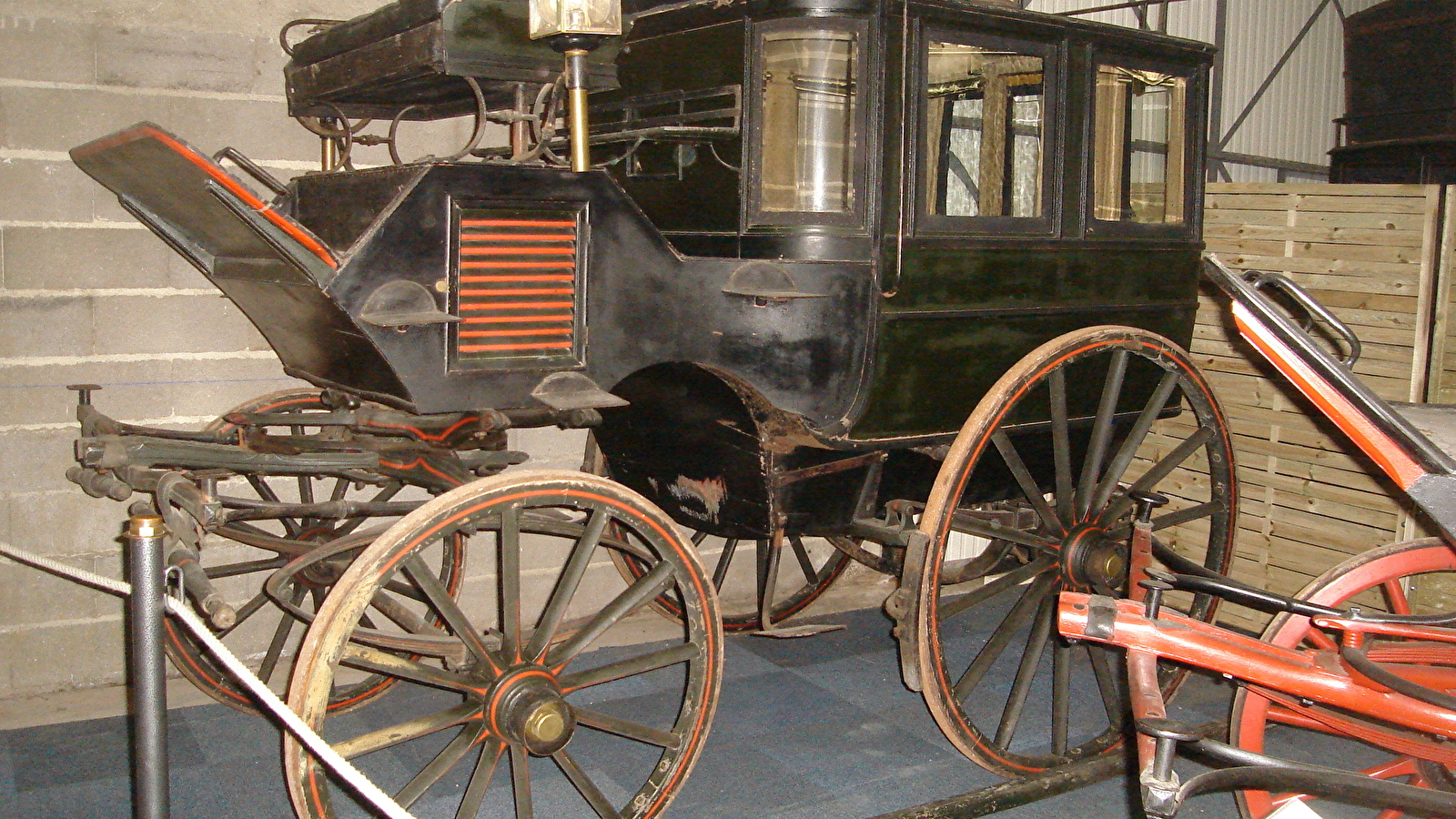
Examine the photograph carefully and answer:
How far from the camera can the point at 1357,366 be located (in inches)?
172

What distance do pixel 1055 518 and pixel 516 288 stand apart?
5.26 ft

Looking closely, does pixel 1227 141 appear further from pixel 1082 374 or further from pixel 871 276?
pixel 871 276

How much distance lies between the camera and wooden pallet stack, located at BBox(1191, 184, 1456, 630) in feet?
13.8

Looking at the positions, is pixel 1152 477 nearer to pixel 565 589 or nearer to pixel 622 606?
pixel 622 606

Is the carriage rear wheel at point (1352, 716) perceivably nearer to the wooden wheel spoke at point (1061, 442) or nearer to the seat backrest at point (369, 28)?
the wooden wheel spoke at point (1061, 442)

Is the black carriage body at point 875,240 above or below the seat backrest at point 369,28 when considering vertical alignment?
below

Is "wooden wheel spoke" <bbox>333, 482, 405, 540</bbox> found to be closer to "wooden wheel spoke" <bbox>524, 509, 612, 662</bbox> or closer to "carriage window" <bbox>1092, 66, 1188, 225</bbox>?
"wooden wheel spoke" <bbox>524, 509, 612, 662</bbox>

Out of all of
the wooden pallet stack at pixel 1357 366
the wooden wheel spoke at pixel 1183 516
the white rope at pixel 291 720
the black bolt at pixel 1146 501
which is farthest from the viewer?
the wooden pallet stack at pixel 1357 366

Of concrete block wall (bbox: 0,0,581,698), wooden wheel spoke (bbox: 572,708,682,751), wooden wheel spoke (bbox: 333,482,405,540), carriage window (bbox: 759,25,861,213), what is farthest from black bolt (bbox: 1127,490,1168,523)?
concrete block wall (bbox: 0,0,581,698)

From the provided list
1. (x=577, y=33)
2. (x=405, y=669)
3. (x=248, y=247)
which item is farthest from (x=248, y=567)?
(x=577, y=33)

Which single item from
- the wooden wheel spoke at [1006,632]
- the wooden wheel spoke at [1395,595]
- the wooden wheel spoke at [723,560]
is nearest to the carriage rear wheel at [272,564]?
the wooden wheel spoke at [723,560]

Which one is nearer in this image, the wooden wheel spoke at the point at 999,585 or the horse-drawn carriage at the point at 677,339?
the horse-drawn carriage at the point at 677,339

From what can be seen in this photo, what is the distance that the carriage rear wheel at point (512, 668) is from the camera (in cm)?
236

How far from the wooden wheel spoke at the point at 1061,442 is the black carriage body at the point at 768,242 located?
0.12m
